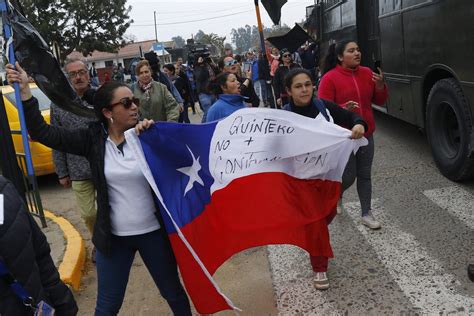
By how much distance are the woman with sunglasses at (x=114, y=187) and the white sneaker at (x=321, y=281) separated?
1324 mm

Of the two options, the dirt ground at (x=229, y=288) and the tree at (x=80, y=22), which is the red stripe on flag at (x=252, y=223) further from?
the tree at (x=80, y=22)

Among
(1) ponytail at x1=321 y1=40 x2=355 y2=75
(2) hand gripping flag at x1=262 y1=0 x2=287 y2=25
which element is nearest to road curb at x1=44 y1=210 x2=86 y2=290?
(1) ponytail at x1=321 y1=40 x2=355 y2=75

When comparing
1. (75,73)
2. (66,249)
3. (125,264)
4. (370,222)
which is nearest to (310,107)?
(370,222)

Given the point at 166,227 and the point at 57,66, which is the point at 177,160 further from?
the point at 57,66

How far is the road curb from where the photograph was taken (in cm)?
411

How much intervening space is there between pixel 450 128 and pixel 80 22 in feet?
103

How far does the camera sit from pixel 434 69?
18.6ft

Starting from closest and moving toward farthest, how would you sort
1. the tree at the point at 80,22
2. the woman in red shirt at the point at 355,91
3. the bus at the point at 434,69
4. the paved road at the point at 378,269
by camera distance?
the paved road at the point at 378,269, the woman in red shirt at the point at 355,91, the bus at the point at 434,69, the tree at the point at 80,22

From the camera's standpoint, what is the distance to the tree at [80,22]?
29938 mm

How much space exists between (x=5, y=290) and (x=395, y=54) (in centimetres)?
637

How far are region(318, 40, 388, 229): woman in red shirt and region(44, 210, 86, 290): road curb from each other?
8.51 feet

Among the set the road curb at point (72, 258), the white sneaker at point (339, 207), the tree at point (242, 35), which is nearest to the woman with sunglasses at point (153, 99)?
the road curb at point (72, 258)

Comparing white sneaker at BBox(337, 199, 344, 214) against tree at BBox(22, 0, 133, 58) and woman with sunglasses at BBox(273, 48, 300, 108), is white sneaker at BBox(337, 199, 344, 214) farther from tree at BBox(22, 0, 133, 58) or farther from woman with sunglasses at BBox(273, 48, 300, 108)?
tree at BBox(22, 0, 133, 58)

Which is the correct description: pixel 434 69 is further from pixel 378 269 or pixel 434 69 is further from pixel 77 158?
pixel 77 158
